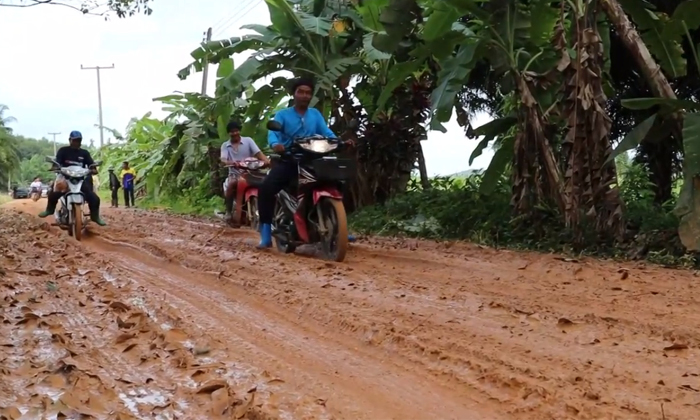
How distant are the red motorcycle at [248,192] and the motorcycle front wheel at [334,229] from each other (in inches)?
111

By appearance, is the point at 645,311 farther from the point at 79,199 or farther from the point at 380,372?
the point at 79,199

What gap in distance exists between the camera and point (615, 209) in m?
7.42

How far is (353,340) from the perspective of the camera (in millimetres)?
4234

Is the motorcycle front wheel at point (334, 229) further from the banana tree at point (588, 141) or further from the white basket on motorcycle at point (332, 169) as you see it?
the banana tree at point (588, 141)

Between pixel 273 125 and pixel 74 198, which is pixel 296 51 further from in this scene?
pixel 273 125

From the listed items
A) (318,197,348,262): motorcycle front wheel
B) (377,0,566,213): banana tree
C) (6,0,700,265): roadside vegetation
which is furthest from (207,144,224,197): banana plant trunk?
(318,197,348,262): motorcycle front wheel

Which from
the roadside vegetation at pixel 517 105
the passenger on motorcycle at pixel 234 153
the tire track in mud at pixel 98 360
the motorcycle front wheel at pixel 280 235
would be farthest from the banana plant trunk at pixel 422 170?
the tire track in mud at pixel 98 360

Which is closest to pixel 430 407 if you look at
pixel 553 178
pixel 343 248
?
pixel 343 248

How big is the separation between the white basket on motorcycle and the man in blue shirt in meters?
0.51

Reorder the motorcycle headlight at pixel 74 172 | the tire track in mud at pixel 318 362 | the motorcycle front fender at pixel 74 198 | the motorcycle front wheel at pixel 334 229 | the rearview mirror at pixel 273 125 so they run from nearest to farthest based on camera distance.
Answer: the tire track in mud at pixel 318 362, the motorcycle front wheel at pixel 334 229, the rearview mirror at pixel 273 125, the motorcycle front fender at pixel 74 198, the motorcycle headlight at pixel 74 172

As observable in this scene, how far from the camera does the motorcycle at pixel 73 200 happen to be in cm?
1004

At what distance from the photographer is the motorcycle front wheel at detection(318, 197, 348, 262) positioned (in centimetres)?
723

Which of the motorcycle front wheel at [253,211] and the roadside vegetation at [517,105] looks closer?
the roadside vegetation at [517,105]

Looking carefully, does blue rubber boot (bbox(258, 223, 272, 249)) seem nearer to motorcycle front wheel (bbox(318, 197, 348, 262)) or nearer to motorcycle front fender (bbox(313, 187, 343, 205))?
motorcycle front wheel (bbox(318, 197, 348, 262))
